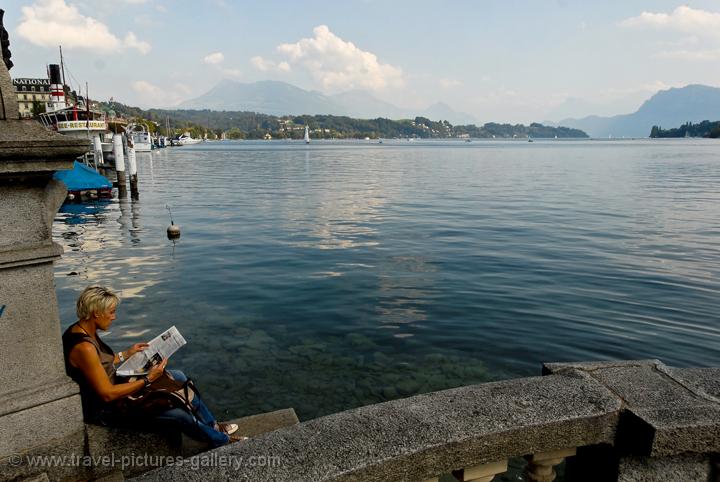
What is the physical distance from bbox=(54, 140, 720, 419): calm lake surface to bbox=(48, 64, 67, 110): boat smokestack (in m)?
54.2

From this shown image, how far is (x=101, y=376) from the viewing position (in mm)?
4305

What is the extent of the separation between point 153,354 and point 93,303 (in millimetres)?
777

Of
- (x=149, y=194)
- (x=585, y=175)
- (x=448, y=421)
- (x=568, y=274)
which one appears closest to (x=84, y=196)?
(x=149, y=194)

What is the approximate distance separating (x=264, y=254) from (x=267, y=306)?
5.84 metres

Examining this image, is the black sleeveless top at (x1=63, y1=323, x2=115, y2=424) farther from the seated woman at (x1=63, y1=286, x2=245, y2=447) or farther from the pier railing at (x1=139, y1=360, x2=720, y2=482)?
the pier railing at (x1=139, y1=360, x2=720, y2=482)

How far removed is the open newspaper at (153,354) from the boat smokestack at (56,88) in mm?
79618

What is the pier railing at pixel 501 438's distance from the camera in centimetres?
269

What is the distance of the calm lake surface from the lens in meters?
9.05

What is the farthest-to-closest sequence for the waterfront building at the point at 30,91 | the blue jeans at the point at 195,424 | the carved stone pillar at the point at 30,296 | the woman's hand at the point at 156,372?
the waterfront building at the point at 30,91 → the woman's hand at the point at 156,372 → the blue jeans at the point at 195,424 → the carved stone pillar at the point at 30,296

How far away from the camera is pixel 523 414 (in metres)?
3.00

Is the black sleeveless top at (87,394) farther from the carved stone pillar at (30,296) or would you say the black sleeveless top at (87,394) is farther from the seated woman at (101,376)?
the carved stone pillar at (30,296)

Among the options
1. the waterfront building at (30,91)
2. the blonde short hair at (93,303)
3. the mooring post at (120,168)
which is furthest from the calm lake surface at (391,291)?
the waterfront building at (30,91)

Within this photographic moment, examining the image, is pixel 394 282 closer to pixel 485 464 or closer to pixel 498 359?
pixel 498 359

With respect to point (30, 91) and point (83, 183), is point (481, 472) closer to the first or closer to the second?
point (83, 183)
